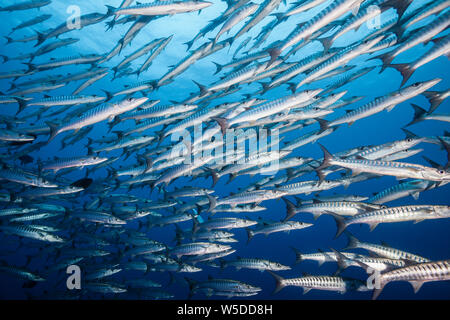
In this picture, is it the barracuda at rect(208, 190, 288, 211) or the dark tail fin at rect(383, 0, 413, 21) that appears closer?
the dark tail fin at rect(383, 0, 413, 21)

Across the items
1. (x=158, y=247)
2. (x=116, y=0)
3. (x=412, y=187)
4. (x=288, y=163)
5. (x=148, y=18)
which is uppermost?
(x=116, y=0)

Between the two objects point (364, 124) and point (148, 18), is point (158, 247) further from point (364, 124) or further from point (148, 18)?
point (364, 124)

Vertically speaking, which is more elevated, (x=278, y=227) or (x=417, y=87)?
(x=417, y=87)

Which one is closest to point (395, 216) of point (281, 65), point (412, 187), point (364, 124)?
point (412, 187)

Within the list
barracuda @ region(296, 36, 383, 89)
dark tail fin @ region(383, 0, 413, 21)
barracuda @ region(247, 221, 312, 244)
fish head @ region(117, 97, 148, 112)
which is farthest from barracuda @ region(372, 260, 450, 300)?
fish head @ region(117, 97, 148, 112)

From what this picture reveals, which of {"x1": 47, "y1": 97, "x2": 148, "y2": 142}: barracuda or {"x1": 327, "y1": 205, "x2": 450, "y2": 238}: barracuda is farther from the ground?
{"x1": 47, "y1": 97, "x2": 148, "y2": 142}: barracuda

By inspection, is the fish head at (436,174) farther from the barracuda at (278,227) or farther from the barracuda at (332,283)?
the barracuda at (278,227)

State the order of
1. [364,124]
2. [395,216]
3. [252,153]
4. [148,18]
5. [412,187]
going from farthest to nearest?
[364,124] < [252,153] < [148,18] < [412,187] < [395,216]

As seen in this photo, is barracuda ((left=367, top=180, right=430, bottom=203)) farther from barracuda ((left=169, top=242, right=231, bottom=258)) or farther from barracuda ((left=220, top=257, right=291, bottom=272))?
barracuda ((left=169, top=242, right=231, bottom=258))

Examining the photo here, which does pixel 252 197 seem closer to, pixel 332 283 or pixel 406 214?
pixel 332 283

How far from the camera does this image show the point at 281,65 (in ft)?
18.7

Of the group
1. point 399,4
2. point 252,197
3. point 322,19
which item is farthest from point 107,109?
point 399,4

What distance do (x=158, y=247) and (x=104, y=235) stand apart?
305cm
